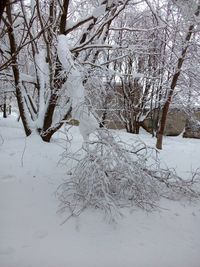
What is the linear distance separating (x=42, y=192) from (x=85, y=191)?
2.12ft

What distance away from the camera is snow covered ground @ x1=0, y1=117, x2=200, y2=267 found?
3348 mm

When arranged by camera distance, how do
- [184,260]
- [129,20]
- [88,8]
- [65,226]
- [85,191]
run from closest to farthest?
[184,260]
[65,226]
[85,191]
[88,8]
[129,20]

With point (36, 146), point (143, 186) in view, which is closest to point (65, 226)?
point (143, 186)

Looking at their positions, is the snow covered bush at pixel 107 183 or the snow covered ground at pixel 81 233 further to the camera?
the snow covered bush at pixel 107 183

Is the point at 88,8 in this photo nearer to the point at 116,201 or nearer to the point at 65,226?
A: the point at 116,201

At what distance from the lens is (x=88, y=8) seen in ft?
28.2

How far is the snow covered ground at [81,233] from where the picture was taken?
335 cm

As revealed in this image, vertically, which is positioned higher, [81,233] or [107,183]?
[107,183]

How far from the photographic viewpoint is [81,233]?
3762 millimetres

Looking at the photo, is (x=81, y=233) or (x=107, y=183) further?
(x=107, y=183)

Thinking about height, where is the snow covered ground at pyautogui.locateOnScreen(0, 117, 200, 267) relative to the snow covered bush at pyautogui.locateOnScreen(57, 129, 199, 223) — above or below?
below

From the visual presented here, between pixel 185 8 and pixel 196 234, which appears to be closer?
pixel 196 234

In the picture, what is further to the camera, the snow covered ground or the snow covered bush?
the snow covered bush

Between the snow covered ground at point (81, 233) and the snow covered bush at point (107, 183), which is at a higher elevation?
the snow covered bush at point (107, 183)
